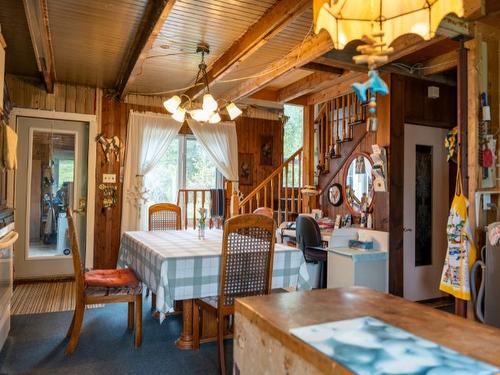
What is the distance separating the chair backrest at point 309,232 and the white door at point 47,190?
122 inches

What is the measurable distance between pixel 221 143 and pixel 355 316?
498 centimetres

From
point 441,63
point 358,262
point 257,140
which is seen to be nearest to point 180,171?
point 257,140

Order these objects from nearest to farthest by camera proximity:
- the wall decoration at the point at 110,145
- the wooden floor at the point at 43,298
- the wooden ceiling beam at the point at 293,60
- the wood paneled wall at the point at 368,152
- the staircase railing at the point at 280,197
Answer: the wooden ceiling beam at the point at 293,60 < the wooden floor at the point at 43,298 < the wood paneled wall at the point at 368,152 < the wall decoration at the point at 110,145 < the staircase railing at the point at 280,197

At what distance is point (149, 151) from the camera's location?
5.69 metres

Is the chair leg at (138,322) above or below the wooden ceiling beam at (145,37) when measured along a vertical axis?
below

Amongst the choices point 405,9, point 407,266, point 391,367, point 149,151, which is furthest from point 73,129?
point 391,367

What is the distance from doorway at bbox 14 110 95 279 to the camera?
510 cm

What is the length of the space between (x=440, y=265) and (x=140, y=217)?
399cm

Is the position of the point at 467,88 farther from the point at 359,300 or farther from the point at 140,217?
the point at 140,217

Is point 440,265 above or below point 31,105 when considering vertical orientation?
below

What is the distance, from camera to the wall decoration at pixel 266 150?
6582 millimetres

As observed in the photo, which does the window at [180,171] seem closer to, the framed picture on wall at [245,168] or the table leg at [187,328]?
the framed picture on wall at [245,168]

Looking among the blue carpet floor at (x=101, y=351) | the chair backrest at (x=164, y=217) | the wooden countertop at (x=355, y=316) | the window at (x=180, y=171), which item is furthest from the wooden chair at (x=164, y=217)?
the wooden countertop at (x=355, y=316)

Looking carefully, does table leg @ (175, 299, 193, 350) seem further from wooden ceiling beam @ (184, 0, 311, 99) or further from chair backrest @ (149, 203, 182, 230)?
wooden ceiling beam @ (184, 0, 311, 99)
